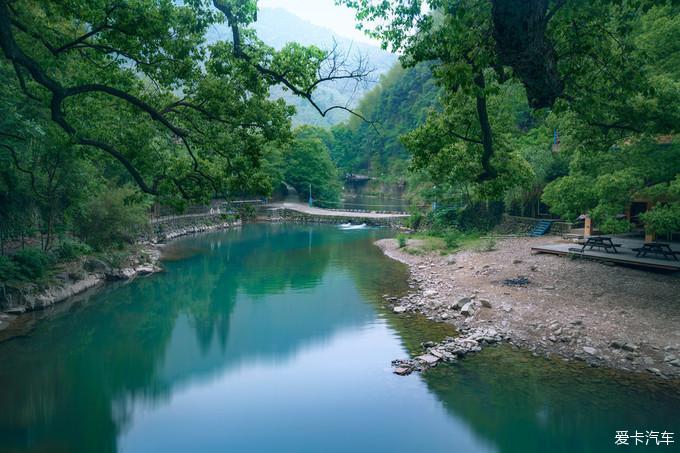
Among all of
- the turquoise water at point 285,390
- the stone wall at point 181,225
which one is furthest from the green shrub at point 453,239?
the stone wall at point 181,225

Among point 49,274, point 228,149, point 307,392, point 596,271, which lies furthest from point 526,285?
point 49,274

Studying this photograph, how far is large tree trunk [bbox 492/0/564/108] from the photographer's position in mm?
5168

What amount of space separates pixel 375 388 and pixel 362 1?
24.5 ft

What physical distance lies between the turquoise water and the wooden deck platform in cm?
586

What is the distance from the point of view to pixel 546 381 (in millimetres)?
9617

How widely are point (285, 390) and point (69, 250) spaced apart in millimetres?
12071

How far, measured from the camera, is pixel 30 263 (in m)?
14.8

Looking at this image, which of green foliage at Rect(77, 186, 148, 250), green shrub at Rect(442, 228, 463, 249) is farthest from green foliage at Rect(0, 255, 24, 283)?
green shrub at Rect(442, 228, 463, 249)

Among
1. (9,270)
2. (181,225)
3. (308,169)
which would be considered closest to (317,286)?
(9,270)

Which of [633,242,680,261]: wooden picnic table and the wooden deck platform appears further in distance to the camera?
[633,242,680,261]: wooden picnic table

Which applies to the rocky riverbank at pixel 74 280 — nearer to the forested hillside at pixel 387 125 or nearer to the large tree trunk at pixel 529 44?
the large tree trunk at pixel 529 44

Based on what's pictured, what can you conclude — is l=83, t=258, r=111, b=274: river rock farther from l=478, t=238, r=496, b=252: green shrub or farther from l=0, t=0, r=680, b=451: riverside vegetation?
l=478, t=238, r=496, b=252: green shrub

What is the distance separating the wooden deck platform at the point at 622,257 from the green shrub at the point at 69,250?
58.6 ft

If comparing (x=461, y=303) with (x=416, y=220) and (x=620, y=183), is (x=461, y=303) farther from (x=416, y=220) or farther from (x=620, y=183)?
(x=416, y=220)
